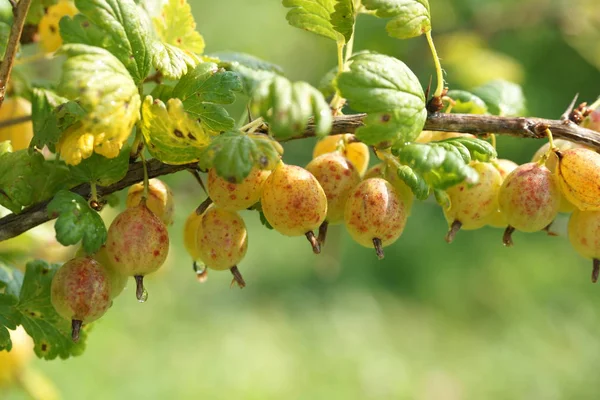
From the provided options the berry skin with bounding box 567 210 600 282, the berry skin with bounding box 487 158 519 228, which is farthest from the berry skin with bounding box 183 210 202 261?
the berry skin with bounding box 567 210 600 282

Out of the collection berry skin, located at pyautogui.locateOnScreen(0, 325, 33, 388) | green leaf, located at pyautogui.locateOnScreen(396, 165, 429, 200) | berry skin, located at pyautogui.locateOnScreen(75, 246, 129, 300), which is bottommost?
berry skin, located at pyautogui.locateOnScreen(0, 325, 33, 388)

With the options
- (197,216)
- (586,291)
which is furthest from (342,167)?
(586,291)

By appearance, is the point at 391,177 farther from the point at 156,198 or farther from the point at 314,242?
the point at 156,198

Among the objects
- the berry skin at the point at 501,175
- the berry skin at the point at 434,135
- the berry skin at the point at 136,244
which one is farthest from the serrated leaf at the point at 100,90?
the berry skin at the point at 501,175

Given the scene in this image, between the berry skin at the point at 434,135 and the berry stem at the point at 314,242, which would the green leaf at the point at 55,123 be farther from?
the berry skin at the point at 434,135

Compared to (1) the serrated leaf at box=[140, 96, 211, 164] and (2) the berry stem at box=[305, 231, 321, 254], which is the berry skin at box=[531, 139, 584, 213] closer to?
(2) the berry stem at box=[305, 231, 321, 254]

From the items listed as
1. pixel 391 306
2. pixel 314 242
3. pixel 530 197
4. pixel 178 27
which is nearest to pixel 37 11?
pixel 178 27
